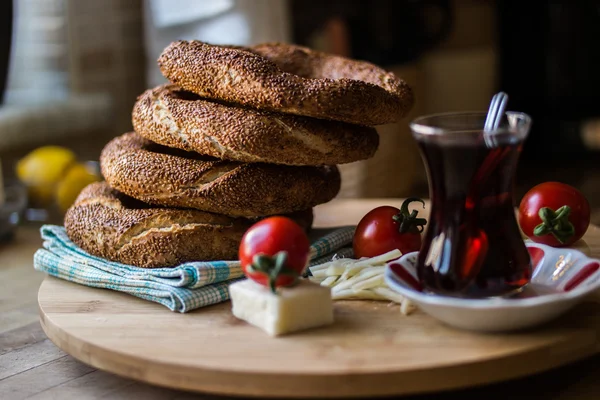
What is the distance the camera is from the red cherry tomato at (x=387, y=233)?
4.65 ft

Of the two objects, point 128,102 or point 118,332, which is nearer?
point 118,332

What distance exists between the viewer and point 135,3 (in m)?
3.21

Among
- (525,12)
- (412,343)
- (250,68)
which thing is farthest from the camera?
(525,12)

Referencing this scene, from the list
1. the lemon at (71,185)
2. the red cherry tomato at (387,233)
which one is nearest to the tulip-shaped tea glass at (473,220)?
the red cherry tomato at (387,233)

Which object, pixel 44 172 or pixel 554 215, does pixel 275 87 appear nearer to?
pixel 554 215

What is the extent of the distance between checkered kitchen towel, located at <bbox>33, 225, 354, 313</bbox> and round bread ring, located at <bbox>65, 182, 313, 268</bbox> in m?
0.02

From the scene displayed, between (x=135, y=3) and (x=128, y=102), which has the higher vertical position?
(x=135, y=3)

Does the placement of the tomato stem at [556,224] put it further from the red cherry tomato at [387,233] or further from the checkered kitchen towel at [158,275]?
the checkered kitchen towel at [158,275]

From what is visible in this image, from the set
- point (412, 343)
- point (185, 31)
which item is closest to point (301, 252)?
point (412, 343)

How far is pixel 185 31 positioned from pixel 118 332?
6.20 ft

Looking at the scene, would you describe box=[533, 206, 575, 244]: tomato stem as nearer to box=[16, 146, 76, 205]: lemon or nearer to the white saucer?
the white saucer

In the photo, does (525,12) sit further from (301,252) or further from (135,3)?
(301,252)

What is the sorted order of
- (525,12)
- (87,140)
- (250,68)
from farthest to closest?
(525,12) < (87,140) < (250,68)

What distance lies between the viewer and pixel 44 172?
2219 millimetres
